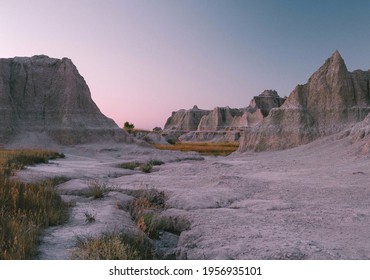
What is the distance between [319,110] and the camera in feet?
108

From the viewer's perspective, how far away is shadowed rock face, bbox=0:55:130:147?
111ft

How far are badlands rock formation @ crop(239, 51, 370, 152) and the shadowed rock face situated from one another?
13774 mm

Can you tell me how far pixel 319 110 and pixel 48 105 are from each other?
24.2 metres

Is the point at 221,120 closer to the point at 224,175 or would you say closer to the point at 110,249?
the point at 224,175

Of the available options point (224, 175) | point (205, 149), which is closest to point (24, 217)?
point (224, 175)

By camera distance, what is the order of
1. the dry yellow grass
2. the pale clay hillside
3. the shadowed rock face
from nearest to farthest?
the pale clay hillside, the shadowed rock face, the dry yellow grass

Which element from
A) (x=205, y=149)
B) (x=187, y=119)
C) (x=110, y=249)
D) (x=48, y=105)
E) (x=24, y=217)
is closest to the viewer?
(x=110, y=249)

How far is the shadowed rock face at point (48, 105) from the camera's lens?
33.8 meters

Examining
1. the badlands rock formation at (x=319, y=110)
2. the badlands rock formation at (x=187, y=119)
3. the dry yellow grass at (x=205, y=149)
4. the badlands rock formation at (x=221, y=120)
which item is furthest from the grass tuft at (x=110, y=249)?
the badlands rock formation at (x=187, y=119)

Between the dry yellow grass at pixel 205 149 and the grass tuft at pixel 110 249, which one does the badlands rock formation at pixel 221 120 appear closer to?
the dry yellow grass at pixel 205 149

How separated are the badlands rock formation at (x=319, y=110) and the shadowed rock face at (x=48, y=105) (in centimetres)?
1377

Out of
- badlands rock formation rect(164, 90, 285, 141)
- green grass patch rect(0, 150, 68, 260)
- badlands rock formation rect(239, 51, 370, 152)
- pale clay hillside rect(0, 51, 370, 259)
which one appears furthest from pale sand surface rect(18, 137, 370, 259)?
badlands rock formation rect(164, 90, 285, 141)

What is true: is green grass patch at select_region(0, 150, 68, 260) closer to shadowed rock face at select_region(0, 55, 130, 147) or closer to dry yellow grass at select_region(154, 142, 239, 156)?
shadowed rock face at select_region(0, 55, 130, 147)
